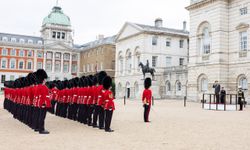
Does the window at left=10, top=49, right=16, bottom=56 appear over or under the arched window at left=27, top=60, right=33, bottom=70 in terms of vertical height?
over

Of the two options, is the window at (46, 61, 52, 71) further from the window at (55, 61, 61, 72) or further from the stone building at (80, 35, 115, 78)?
the stone building at (80, 35, 115, 78)

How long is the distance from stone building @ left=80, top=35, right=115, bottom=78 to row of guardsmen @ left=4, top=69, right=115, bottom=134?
146 feet

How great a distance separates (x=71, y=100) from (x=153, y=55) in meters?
32.5

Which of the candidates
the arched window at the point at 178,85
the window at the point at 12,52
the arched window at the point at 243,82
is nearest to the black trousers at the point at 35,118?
the arched window at the point at 243,82

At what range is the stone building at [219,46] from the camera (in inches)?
1117

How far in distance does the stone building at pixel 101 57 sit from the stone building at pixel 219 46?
94.0 ft

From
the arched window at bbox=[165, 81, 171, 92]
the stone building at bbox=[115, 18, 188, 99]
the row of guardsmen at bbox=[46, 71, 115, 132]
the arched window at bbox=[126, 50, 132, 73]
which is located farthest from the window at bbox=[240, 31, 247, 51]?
the arched window at bbox=[126, 50, 132, 73]

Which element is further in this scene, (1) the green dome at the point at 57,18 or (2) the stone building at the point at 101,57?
(1) the green dome at the point at 57,18

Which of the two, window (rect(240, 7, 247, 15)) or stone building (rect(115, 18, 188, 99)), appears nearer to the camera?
window (rect(240, 7, 247, 15))

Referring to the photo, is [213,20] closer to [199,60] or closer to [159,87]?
[199,60]

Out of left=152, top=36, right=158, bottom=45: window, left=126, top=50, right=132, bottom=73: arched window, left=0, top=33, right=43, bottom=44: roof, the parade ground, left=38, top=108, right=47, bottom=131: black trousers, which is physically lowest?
the parade ground

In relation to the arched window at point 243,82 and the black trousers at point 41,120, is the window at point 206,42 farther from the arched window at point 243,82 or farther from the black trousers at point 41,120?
the black trousers at point 41,120

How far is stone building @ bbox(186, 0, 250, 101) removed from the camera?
28375 mm

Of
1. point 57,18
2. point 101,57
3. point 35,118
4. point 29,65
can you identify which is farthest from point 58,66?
point 35,118
